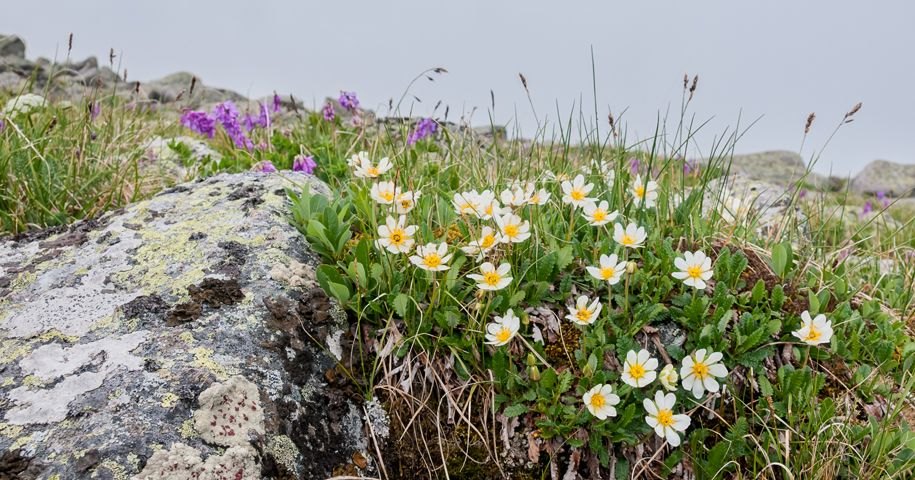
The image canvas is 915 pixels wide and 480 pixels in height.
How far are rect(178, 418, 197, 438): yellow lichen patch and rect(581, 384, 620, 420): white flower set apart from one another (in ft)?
4.38

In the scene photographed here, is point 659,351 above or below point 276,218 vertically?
below

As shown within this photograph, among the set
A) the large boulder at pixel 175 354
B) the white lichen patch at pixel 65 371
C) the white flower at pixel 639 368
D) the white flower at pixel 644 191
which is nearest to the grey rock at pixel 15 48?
the large boulder at pixel 175 354

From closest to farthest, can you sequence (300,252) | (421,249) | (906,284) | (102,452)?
(102,452) < (421,249) < (300,252) < (906,284)

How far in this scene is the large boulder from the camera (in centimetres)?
227

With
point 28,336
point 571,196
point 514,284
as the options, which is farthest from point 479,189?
point 28,336

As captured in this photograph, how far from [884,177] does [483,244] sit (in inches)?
1153

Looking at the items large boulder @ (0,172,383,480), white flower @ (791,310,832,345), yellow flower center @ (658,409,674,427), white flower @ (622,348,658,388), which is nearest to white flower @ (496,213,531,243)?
white flower @ (622,348,658,388)

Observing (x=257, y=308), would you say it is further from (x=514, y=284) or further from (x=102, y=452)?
(x=514, y=284)

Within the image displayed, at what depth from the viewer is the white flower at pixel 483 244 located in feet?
9.81

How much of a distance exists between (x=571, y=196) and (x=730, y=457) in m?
1.25

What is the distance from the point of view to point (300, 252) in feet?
10.4

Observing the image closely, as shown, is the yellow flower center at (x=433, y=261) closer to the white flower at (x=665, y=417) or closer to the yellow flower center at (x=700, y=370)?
the white flower at (x=665, y=417)

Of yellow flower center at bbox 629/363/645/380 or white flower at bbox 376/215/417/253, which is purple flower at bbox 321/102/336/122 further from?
yellow flower center at bbox 629/363/645/380

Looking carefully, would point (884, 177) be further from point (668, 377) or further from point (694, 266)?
point (668, 377)
